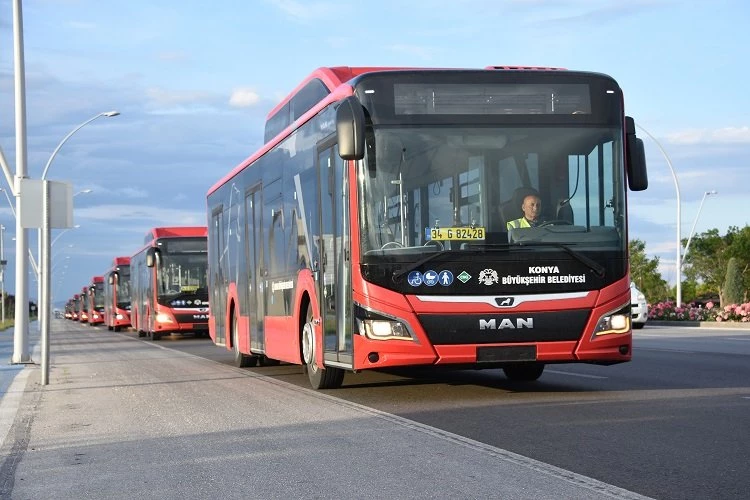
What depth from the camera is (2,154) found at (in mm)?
23031

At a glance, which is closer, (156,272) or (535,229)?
(535,229)

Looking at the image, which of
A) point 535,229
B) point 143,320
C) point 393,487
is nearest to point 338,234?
point 535,229

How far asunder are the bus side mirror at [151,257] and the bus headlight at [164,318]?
1.75m

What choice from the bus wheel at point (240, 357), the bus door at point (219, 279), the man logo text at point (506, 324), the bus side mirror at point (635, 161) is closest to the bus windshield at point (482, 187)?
the bus side mirror at point (635, 161)

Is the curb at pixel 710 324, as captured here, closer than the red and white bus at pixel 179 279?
Yes

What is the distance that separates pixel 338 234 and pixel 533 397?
2.65 metres

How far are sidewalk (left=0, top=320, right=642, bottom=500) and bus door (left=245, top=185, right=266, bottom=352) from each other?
313 centimetres

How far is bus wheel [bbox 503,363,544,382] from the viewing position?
46.9 ft

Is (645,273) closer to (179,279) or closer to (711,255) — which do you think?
(711,255)

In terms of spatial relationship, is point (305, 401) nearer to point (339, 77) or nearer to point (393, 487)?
point (339, 77)

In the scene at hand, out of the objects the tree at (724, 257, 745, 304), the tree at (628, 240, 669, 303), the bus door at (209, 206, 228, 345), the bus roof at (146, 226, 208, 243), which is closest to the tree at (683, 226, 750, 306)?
the tree at (628, 240, 669, 303)

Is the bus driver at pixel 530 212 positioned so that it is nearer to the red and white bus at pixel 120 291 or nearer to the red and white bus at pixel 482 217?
the red and white bus at pixel 482 217

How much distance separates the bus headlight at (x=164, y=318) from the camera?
36.9m

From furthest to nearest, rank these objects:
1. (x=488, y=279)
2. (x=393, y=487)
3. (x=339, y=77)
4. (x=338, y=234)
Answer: (x=339, y=77)
(x=338, y=234)
(x=488, y=279)
(x=393, y=487)
